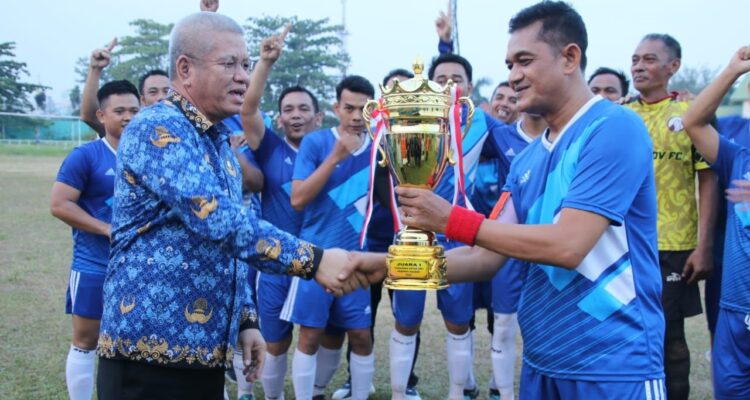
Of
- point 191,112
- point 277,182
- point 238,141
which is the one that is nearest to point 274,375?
point 277,182

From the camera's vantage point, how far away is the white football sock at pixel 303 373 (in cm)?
517

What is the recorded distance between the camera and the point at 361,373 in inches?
210

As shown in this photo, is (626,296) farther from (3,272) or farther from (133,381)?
(3,272)

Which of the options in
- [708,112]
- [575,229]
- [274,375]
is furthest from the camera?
[274,375]

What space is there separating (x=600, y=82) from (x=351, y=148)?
7.80ft

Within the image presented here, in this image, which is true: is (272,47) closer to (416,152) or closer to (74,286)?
(74,286)

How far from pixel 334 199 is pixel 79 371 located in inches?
80.7

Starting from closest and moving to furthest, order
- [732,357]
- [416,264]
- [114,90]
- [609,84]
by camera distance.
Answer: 1. [416,264]
2. [732,357]
3. [114,90]
4. [609,84]

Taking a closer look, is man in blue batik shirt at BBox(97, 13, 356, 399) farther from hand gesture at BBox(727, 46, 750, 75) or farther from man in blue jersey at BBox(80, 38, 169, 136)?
hand gesture at BBox(727, 46, 750, 75)

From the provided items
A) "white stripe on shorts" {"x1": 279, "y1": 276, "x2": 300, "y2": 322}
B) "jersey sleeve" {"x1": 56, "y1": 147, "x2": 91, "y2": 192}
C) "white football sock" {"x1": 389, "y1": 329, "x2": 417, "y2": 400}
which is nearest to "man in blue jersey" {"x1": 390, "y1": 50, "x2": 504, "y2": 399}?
"white football sock" {"x1": 389, "y1": 329, "x2": 417, "y2": 400}

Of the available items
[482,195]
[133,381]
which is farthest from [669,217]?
[133,381]

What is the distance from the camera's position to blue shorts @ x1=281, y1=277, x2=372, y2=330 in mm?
5043

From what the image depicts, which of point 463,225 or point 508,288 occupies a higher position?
point 463,225

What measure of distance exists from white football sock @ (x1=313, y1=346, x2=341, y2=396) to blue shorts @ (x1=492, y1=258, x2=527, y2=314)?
4.20ft
